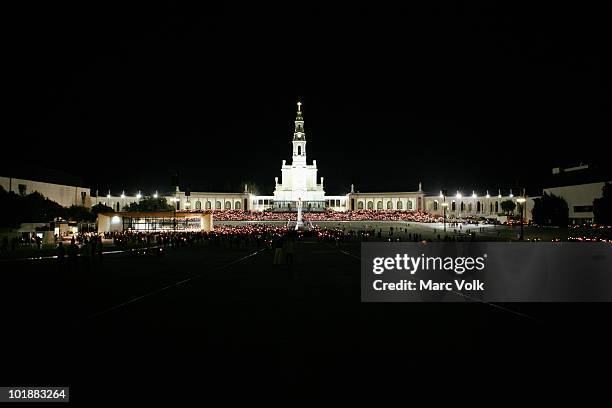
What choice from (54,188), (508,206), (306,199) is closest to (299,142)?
(306,199)

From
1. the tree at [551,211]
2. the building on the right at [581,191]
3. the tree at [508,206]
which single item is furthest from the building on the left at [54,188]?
the tree at [508,206]

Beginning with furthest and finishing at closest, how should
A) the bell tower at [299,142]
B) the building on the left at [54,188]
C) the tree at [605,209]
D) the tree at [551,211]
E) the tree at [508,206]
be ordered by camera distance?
the bell tower at [299,142]
the tree at [508,206]
the building on the left at [54,188]
the tree at [551,211]
the tree at [605,209]

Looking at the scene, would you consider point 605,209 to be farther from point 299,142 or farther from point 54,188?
point 299,142

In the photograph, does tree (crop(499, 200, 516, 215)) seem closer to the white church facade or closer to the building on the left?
the white church facade

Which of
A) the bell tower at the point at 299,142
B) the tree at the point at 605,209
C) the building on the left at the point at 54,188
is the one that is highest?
the bell tower at the point at 299,142

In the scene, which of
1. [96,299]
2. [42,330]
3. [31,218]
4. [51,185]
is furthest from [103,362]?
[51,185]

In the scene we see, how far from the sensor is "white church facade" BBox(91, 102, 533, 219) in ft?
462

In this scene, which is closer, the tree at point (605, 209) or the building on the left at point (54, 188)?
the tree at point (605, 209)

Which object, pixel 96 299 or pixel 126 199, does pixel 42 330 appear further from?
pixel 126 199

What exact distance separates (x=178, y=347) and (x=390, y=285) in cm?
911

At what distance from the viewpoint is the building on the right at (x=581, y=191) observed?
272 ft

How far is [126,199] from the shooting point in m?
145

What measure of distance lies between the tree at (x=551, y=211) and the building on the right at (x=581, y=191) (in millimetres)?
2457

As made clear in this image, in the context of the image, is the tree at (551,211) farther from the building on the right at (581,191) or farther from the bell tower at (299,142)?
the bell tower at (299,142)
